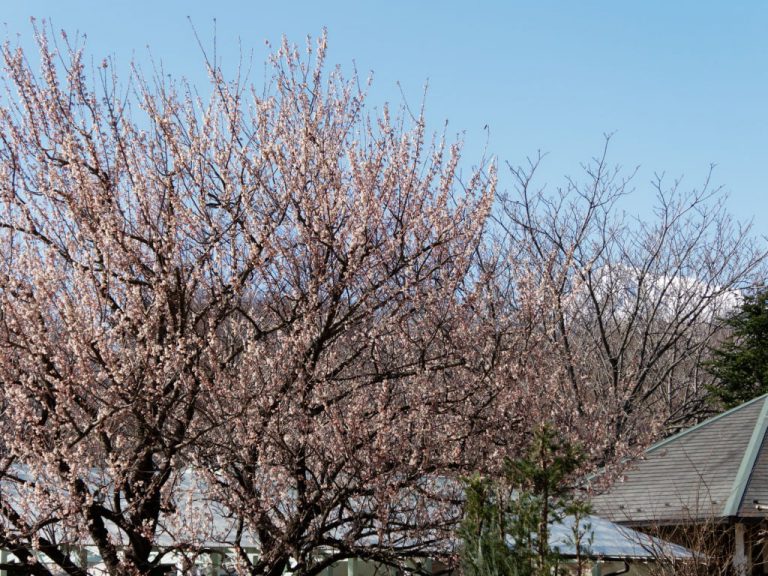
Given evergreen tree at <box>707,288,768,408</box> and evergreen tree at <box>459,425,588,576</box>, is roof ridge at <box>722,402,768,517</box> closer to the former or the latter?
evergreen tree at <box>459,425,588,576</box>

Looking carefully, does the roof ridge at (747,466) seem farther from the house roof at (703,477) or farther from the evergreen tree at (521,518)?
the evergreen tree at (521,518)

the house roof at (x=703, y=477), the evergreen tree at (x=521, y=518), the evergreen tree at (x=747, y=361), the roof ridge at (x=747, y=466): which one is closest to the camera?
the evergreen tree at (x=521, y=518)

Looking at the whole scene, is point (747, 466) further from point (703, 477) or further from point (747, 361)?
point (747, 361)

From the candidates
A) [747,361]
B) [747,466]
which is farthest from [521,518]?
[747,361]

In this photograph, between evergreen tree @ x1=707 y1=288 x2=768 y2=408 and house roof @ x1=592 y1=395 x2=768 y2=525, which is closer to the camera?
house roof @ x1=592 y1=395 x2=768 y2=525

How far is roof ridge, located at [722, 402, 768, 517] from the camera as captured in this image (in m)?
10.6

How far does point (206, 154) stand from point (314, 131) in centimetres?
90

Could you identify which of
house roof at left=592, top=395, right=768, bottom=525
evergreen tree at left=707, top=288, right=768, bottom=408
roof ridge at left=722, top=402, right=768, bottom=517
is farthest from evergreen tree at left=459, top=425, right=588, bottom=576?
evergreen tree at left=707, top=288, right=768, bottom=408

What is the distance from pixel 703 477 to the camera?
1148 centimetres

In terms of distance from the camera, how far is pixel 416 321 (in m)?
8.12

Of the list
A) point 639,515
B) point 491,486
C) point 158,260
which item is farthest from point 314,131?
point 639,515

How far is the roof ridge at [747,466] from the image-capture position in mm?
10551

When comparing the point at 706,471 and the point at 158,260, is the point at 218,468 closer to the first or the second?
the point at 158,260

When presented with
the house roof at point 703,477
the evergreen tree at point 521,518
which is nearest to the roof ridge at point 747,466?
the house roof at point 703,477
